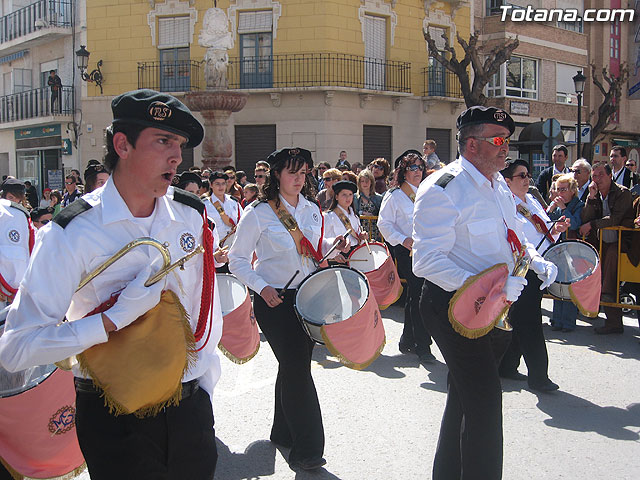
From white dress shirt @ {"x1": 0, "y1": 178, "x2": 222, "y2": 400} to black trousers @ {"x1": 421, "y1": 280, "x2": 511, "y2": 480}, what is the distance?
4.60ft

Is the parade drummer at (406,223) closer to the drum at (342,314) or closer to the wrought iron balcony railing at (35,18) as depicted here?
the drum at (342,314)

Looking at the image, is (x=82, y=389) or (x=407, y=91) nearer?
(x=82, y=389)

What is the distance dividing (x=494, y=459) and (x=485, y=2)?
2830 centimetres

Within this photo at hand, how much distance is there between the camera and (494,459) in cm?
347

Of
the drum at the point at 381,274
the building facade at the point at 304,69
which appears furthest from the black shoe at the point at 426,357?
the building facade at the point at 304,69

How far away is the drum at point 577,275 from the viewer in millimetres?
5984

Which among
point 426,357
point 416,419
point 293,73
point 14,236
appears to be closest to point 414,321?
point 426,357

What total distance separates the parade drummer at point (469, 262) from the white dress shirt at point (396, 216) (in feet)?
11.7

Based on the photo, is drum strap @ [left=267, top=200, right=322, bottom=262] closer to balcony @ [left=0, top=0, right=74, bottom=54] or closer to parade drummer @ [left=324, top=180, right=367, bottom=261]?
parade drummer @ [left=324, top=180, right=367, bottom=261]

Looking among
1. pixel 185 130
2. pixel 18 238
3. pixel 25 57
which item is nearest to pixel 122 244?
pixel 185 130

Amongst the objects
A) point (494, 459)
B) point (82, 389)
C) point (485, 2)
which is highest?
point (485, 2)

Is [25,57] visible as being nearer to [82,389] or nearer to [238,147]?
[238,147]

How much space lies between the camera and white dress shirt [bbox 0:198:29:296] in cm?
437

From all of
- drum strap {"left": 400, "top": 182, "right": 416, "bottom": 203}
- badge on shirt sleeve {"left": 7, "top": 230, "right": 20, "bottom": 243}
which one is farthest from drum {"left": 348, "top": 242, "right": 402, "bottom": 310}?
badge on shirt sleeve {"left": 7, "top": 230, "right": 20, "bottom": 243}
